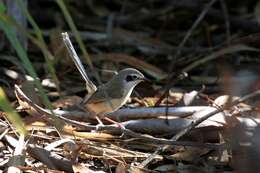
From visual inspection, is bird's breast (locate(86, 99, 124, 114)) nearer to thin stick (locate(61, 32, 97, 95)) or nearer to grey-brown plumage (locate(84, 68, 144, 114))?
grey-brown plumage (locate(84, 68, 144, 114))

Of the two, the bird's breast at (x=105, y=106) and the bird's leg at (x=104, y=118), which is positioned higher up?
the bird's breast at (x=105, y=106)

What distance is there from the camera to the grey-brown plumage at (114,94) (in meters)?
3.43

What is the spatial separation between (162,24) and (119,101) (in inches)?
85.2

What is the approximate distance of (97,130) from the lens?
3223 mm

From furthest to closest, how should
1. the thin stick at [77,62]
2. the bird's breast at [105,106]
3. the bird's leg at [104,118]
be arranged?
the bird's breast at [105,106], the bird's leg at [104,118], the thin stick at [77,62]

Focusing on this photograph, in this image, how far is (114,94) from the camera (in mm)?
3500

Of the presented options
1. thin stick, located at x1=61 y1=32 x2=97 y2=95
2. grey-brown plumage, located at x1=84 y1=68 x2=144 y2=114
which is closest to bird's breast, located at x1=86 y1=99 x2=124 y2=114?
grey-brown plumage, located at x1=84 y1=68 x2=144 y2=114

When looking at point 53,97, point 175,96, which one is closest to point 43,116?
point 53,97

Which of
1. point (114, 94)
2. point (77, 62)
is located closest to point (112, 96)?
point (114, 94)

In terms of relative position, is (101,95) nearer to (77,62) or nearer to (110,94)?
(110,94)

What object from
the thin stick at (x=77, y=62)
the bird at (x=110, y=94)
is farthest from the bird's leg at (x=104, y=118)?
the thin stick at (x=77, y=62)

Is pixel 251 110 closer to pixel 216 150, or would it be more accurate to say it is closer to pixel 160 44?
pixel 216 150

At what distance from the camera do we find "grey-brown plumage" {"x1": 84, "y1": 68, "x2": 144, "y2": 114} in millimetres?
3428

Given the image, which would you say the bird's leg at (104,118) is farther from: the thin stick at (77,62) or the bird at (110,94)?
the thin stick at (77,62)
